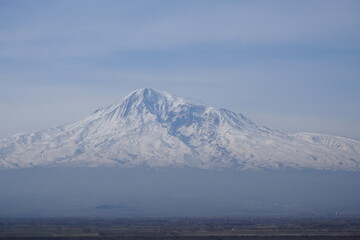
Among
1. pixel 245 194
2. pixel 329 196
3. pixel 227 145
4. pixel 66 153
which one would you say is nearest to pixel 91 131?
pixel 66 153

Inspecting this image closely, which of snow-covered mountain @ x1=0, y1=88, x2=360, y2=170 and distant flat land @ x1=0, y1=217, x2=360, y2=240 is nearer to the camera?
distant flat land @ x1=0, y1=217, x2=360, y2=240

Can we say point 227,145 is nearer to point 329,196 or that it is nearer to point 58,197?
point 329,196

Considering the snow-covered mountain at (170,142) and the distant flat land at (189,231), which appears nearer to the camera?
the distant flat land at (189,231)

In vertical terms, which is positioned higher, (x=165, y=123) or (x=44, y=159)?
(x=165, y=123)

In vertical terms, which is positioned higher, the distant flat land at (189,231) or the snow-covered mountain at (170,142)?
the snow-covered mountain at (170,142)

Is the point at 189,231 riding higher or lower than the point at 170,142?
lower

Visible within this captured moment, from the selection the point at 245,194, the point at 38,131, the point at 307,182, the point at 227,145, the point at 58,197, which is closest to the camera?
the point at 58,197

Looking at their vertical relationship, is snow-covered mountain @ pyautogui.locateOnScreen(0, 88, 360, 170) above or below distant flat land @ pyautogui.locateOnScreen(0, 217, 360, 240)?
above

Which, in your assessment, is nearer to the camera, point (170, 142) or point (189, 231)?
point (189, 231)
